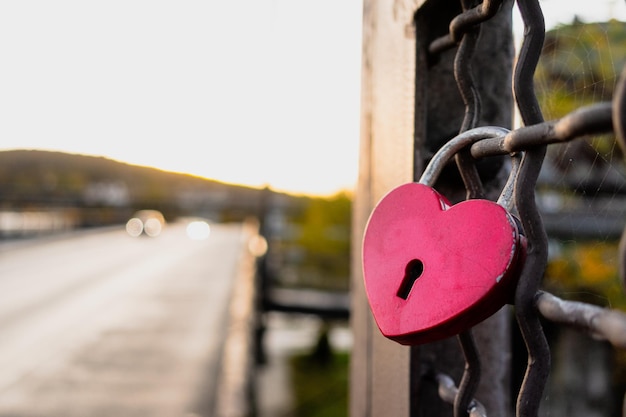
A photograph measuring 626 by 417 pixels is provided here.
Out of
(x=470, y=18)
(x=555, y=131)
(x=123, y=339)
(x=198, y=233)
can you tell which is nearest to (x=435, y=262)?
(x=555, y=131)

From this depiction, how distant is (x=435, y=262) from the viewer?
699 mm

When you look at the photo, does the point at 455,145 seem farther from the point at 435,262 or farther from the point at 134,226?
the point at 134,226

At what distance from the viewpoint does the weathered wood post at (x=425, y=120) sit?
1126 millimetres

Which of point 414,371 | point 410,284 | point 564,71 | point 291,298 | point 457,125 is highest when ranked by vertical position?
point 564,71

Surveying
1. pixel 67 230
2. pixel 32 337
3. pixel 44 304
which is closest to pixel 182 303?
pixel 44 304

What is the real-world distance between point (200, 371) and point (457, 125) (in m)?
6.35

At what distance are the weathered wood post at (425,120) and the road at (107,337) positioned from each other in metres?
4.63

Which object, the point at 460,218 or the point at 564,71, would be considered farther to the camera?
the point at 564,71

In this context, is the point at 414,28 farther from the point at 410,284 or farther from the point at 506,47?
the point at 410,284

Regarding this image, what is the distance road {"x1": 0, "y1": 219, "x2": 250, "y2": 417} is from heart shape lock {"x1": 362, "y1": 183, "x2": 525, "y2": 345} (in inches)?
198

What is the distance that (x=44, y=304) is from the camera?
10844 millimetres

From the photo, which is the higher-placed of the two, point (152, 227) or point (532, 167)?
point (152, 227)

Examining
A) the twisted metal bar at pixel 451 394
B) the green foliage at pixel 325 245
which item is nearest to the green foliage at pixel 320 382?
the twisted metal bar at pixel 451 394

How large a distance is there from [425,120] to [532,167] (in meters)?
0.49
